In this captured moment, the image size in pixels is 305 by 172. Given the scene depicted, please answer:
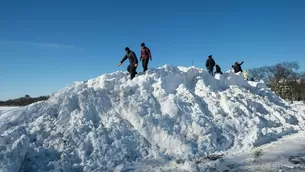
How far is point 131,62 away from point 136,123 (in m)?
3.17

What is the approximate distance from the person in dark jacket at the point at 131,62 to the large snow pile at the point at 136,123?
1.10 feet

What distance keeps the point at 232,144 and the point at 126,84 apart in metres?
3.89

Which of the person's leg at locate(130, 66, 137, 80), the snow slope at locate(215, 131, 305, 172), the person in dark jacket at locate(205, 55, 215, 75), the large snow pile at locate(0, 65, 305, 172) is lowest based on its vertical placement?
the snow slope at locate(215, 131, 305, 172)

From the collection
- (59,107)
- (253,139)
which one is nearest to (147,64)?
(59,107)

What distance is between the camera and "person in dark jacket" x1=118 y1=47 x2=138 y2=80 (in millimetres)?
12000

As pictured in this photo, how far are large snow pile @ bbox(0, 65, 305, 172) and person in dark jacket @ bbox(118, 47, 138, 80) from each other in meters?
0.33

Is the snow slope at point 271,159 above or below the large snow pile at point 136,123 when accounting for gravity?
below

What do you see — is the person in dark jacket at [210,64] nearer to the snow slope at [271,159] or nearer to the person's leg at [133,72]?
the person's leg at [133,72]

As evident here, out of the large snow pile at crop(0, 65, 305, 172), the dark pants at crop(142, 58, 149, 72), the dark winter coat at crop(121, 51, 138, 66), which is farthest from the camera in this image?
the dark pants at crop(142, 58, 149, 72)

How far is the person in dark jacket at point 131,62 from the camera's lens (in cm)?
1200

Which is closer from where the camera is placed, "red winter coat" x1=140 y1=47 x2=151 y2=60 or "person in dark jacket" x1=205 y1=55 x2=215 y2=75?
"red winter coat" x1=140 y1=47 x2=151 y2=60

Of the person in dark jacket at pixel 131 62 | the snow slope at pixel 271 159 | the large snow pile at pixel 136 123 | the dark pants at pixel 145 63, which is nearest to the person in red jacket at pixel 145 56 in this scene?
the dark pants at pixel 145 63

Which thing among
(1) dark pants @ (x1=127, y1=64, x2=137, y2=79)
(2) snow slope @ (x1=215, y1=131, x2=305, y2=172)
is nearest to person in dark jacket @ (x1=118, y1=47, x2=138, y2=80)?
(1) dark pants @ (x1=127, y1=64, x2=137, y2=79)

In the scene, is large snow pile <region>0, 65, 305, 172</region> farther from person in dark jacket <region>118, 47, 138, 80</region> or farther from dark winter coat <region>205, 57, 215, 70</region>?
dark winter coat <region>205, 57, 215, 70</region>
